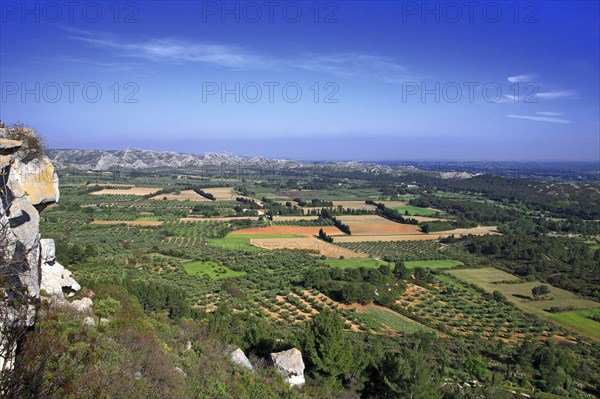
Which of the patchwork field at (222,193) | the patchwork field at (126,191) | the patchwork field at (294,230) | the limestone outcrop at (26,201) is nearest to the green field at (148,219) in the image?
the patchwork field at (294,230)

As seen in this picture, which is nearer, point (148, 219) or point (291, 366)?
point (291, 366)

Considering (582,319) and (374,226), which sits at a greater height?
(374,226)

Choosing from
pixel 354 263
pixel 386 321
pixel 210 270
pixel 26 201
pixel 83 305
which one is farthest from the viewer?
pixel 354 263

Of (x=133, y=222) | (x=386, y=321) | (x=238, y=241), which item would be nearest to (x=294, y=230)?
(x=238, y=241)

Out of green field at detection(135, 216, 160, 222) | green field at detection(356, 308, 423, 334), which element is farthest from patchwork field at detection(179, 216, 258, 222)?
green field at detection(356, 308, 423, 334)

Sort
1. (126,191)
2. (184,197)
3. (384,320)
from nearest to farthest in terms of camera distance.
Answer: (384,320)
(184,197)
(126,191)

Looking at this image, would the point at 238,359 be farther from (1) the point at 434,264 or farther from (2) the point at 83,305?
(1) the point at 434,264

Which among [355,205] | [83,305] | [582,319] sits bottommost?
[582,319]
